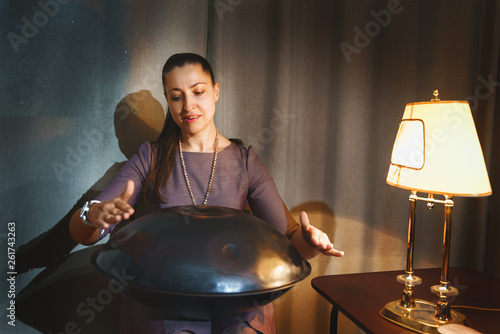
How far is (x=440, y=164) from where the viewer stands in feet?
2.98

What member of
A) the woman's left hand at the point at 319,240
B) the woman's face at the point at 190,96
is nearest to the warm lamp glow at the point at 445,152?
the woman's left hand at the point at 319,240

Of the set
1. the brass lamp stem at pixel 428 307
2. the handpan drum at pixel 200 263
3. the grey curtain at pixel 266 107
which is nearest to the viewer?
the handpan drum at pixel 200 263

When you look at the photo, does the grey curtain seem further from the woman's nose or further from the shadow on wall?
the woman's nose

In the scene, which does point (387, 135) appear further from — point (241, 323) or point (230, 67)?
point (241, 323)

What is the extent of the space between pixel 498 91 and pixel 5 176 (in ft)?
6.26

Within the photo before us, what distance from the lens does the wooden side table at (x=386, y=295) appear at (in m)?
0.94

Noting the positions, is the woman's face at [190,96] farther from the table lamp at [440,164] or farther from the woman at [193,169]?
the table lamp at [440,164]

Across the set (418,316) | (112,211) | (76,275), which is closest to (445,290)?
(418,316)

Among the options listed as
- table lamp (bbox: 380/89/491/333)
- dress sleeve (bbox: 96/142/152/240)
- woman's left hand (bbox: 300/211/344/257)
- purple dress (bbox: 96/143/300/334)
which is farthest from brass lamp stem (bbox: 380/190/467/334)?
A: dress sleeve (bbox: 96/142/152/240)

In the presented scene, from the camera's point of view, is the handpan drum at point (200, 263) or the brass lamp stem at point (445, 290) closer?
the handpan drum at point (200, 263)

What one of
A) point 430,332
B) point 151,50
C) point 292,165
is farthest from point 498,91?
point 151,50

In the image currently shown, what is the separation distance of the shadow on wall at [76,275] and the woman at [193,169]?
225mm

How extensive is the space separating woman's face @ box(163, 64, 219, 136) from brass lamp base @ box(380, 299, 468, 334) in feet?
2.34

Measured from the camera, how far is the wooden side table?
94 centimetres
